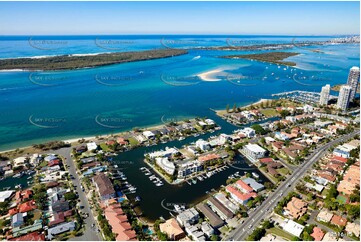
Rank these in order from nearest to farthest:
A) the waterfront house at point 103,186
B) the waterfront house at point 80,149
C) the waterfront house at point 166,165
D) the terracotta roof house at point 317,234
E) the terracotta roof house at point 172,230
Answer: the terracotta roof house at point 317,234 < the terracotta roof house at point 172,230 < the waterfront house at point 103,186 < the waterfront house at point 166,165 < the waterfront house at point 80,149

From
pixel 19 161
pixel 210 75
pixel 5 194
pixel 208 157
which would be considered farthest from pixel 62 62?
pixel 208 157

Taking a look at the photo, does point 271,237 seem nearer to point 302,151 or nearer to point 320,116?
point 302,151

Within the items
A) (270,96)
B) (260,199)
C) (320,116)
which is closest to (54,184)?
(260,199)

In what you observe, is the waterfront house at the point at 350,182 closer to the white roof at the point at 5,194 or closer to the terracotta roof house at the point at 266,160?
the terracotta roof house at the point at 266,160

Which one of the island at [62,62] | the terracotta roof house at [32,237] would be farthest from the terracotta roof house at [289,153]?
the island at [62,62]

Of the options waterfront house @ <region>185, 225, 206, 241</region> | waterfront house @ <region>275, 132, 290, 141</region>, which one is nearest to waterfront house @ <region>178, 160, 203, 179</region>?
waterfront house @ <region>185, 225, 206, 241</region>

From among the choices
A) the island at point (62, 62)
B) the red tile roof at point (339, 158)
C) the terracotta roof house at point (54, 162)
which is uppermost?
the island at point (62, 62)
